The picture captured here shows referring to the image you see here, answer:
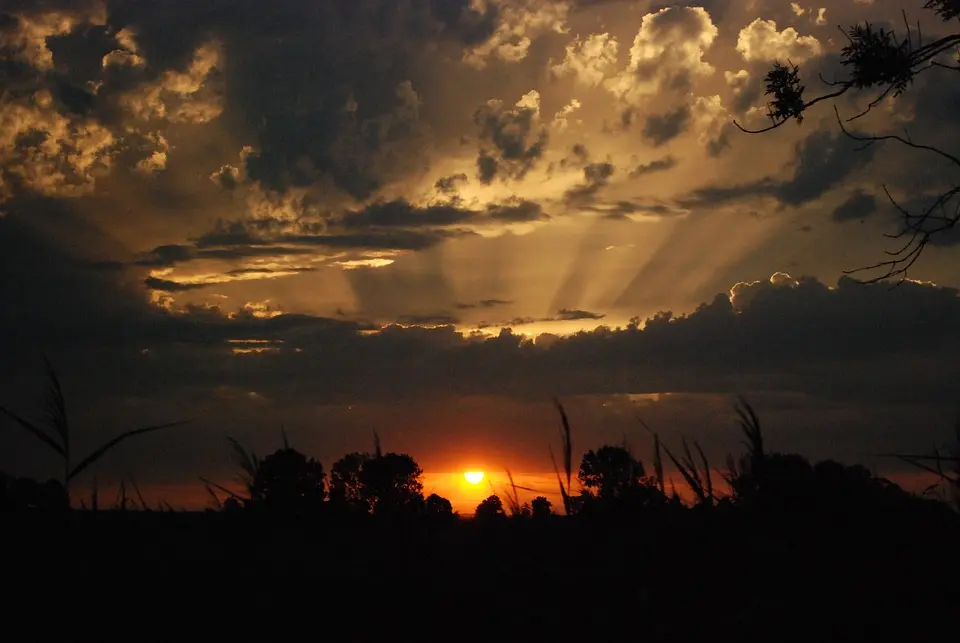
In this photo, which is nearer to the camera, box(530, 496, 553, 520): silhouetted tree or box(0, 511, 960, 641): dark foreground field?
box(0, 511, 960, 641): dark foreground field

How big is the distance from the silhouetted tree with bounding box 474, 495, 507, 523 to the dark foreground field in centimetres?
84

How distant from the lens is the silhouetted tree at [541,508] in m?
7.79

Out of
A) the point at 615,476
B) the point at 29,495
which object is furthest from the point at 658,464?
the point at 29,495

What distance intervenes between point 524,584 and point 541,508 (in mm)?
2884

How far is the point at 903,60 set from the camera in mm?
13664

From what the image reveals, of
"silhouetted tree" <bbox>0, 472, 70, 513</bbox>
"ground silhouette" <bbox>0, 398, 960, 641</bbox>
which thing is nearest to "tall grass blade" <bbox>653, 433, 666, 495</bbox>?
"ground silhouette" <bbox>0, 398, 960, 641</bbox>

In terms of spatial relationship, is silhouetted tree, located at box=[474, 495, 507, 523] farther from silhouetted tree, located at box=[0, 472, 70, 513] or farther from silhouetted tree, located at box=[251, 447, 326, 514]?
silhouetted tree, located at box=[0, 472, 70, 513]

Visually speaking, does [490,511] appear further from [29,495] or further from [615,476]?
[29,495]

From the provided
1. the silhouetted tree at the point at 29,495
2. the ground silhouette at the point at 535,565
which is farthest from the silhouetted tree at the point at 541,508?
the silhouetted tree at the point at 29,495

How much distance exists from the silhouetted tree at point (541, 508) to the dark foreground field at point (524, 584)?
992 mm

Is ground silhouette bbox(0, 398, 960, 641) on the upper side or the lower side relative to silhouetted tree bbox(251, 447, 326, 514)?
lower

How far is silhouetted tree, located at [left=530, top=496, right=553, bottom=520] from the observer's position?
779 cm

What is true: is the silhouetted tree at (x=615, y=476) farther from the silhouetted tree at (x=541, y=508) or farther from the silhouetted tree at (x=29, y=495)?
the silhouetted tree at (x=29, y=495)

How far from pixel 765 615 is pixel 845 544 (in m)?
1.43
